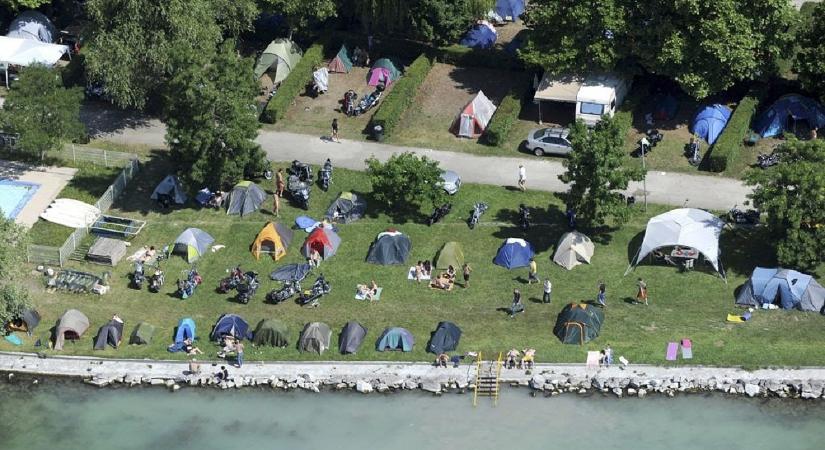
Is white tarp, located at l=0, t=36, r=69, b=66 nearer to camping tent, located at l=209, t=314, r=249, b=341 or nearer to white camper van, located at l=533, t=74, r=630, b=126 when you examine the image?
camping tent, located at l=209, t=314, r=249, b=341

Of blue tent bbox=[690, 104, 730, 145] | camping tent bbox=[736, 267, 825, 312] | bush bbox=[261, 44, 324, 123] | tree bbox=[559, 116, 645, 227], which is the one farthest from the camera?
bush bbox=[261, 44, 324, 123]

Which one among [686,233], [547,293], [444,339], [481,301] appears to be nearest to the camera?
[444,339]

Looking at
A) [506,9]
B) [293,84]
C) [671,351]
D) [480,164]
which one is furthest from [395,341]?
[506,9]

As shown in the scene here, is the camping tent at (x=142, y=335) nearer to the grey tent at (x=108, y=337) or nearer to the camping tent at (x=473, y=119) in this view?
the grey tent at (x=108, y=337)

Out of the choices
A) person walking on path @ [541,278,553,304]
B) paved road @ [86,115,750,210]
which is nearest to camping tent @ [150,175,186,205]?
paved road @ [86,115,750,210]

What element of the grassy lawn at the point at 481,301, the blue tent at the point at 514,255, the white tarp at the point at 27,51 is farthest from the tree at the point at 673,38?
the white tarp at the point at 27,51

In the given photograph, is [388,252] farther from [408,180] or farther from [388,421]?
[388,421]
